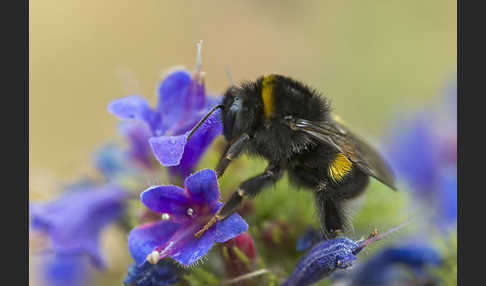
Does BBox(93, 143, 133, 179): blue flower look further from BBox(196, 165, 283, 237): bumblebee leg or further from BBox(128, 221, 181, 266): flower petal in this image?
BBox(196, 165, 283, 237): bumblebee leg

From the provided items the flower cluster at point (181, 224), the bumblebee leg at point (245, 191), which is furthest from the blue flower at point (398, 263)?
the bumblebee leg at point (245, 191)

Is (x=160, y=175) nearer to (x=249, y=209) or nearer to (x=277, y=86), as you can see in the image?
(x=249, y=209)

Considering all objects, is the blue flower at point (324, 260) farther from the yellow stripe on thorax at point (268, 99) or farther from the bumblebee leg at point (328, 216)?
the yellow stripe on thorax at point (268, 99)

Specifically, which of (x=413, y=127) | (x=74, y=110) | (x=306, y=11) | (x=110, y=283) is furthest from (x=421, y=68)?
(x=110, y=283)

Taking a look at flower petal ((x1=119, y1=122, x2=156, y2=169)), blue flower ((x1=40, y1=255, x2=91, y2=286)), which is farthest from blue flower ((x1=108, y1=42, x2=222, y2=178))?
blue flower ((x1=40, y1=255, x2=91, y2=286))

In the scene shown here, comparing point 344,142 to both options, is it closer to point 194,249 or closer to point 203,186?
point 203,186

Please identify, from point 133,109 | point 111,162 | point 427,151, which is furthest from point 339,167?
point 427,151

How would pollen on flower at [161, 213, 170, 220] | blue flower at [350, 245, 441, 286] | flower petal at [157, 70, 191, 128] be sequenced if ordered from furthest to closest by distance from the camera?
blue flower at [350, 245, 441, 286], flower petal at [157, 70, 191, 128], pollen on flower at [161, 213, 170, 220]
